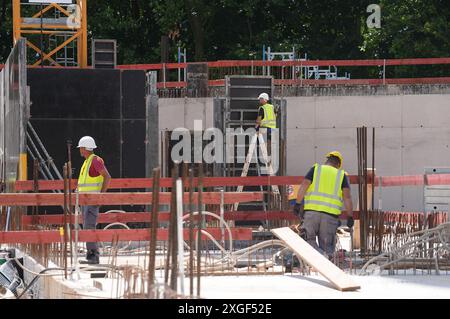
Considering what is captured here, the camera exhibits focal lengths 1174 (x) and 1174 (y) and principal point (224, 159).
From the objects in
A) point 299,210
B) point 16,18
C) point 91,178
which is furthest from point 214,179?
point 16,18

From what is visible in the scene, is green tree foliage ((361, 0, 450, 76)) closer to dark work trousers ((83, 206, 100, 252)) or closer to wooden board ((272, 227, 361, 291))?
dark work trousers ((83, 206, 100, 252))

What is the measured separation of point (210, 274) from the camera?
1355 centimetres

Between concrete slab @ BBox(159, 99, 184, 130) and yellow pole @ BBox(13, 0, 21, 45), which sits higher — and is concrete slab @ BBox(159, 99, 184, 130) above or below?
below

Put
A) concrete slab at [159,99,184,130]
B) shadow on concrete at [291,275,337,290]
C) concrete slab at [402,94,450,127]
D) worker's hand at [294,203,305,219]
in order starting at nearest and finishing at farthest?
shadow on concrete at [291,275,337,290] → worker's hand at [294,203,305,219] → concrete slab at [402,94,450,127] → concrete slab at [159,99,184,130]

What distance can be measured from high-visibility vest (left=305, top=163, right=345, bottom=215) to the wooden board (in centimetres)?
56

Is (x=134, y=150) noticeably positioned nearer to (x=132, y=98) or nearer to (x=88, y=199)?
(x=132, y=98)

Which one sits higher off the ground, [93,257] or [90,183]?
[90,183]

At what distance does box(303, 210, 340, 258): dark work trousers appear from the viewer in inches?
555

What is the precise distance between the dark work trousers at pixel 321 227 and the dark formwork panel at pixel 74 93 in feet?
29.7

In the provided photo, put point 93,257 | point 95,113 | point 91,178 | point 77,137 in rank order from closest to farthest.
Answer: point 93,257 → point 91,178 → point 77,137 → point 95,113

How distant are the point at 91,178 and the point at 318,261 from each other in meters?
4.15

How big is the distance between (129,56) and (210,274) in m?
25.9

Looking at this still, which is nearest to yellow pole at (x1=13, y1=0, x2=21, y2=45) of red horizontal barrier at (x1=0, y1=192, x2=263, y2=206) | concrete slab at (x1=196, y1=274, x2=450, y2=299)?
red horizontal barrier at (x1=0, y1=192, x2=263, y2=206)

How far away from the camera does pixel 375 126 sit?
84.4 feet
